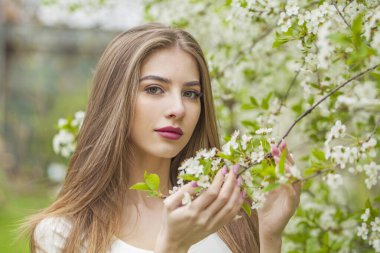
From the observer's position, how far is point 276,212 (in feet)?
6.35

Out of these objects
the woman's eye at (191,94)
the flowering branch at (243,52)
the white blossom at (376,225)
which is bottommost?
the white blossom at (376,225)

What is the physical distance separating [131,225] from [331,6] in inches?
40.8

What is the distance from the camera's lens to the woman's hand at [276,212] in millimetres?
1891

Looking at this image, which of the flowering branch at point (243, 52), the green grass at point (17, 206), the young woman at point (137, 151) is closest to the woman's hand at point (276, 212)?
the young woman at point (137, 151)

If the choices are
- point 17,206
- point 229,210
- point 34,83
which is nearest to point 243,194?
point 229,210

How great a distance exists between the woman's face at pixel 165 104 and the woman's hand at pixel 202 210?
1.40 ft

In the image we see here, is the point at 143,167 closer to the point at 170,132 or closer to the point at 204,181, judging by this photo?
the point at 170,132

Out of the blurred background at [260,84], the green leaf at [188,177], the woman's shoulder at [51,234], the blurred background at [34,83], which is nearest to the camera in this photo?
the green leaf at [188,177]

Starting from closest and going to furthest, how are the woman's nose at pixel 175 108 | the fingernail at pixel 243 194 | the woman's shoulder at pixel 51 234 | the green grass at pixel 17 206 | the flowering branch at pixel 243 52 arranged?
1. the fingernail at pixel 243 194
2. the woman's nose at pixel 175 108
3. the woman's shoulder at pixel 51 234
4. the flowering branch at pixel 243 52
5. the green grass at pixel 17 206

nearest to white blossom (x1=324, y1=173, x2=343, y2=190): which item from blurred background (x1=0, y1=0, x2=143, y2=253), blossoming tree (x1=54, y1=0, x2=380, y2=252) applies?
blossoming tree (x1=54, y1=0, x2=380, y2=252)

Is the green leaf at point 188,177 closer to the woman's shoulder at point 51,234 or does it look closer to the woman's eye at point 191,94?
the woman's eye at point 191,94

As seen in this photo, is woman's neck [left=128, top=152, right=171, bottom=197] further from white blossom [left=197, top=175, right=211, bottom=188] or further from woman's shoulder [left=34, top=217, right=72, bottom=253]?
white blossom [left=197, top=175, right=211, bottom=188]

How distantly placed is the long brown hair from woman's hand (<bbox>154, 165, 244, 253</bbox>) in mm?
484

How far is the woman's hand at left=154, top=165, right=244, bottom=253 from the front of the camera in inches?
63.0
